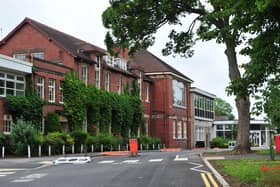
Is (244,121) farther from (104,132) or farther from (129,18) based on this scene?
(104,132)

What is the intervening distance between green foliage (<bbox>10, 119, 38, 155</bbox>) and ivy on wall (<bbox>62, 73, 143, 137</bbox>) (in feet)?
30.9

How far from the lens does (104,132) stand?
4812 cm

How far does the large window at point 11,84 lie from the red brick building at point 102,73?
0.54 meters

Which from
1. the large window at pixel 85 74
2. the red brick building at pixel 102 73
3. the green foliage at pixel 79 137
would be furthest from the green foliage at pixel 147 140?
the green foliage at pixel 79 137

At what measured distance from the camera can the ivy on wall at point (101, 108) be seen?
42.8m

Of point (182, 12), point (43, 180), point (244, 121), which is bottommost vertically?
point (43, 180)

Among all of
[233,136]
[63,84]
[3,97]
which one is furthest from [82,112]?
[233,136]

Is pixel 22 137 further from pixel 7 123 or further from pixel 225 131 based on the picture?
pixel 225 131

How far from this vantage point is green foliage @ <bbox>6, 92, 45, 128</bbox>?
36259mm

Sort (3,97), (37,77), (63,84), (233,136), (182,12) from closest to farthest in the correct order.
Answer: (182,12)
(3,97)
(37,77)
(63,84)
(233,136)

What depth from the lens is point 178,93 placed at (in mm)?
67125

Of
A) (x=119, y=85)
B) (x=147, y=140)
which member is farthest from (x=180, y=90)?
(x=119, y=85)

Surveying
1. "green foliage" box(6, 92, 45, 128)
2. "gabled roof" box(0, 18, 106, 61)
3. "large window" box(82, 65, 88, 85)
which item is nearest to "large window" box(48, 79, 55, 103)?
"green foliage" box(6, 92, 45, 128)

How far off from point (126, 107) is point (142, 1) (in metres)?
25.1
